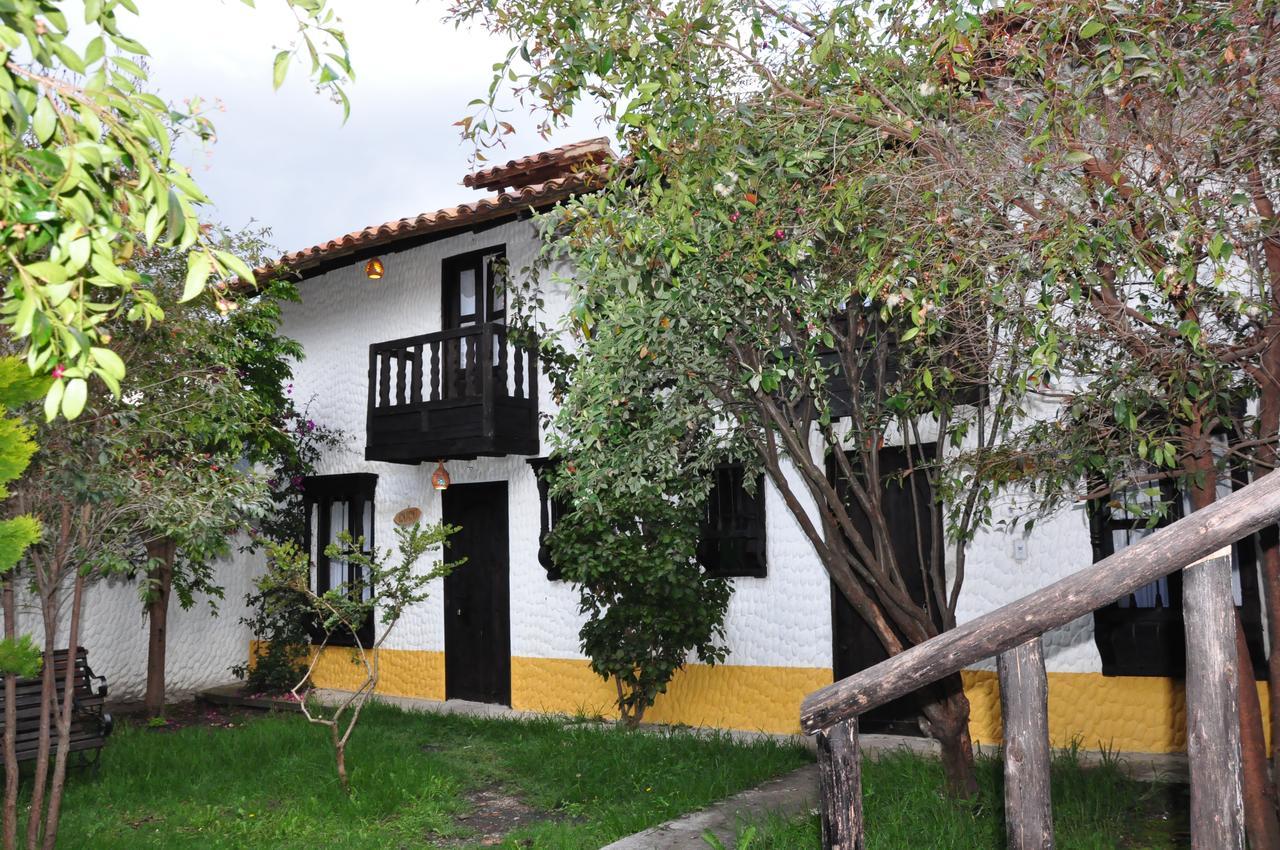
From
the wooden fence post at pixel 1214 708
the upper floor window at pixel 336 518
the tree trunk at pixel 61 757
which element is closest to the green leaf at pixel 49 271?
the wooden fence post at pixel 1214 708

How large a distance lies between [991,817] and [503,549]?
24.5 feet

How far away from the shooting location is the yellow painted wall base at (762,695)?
785 centimetres

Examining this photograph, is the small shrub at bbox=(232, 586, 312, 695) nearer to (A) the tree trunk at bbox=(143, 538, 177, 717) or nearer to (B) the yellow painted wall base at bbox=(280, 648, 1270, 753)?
(B) the yellow painted wall base at bbox=(280, 648, 1270, 753)

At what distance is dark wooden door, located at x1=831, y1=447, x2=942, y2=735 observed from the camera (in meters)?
9.13

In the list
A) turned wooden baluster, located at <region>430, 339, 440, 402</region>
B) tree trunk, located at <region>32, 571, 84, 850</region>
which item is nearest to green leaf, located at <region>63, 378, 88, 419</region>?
tree trunk, located at <region>32, 571, 84, 850</region>

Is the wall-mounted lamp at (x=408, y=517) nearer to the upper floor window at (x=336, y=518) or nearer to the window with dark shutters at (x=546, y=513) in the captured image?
the upper floor window at (x=336, y=518)

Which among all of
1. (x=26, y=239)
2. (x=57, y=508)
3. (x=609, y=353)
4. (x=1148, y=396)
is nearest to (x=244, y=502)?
(x=57, y=508)

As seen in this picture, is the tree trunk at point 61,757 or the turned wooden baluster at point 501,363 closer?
the tree trunk at point 61,757

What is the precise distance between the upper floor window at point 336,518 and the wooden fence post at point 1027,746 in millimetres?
11796

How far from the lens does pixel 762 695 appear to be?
32.2 feet

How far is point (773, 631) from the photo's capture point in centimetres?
989

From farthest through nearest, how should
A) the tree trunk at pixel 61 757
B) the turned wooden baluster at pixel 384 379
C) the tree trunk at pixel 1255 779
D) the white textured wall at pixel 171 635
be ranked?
1. the white textured wall at pixel 171 635
2. the turned wooden baluster at pixel 384 379
3. the tree trunk at pixel 61 757
4. the tree trunk at pixel 1255 779

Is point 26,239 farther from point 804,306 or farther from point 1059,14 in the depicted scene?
point 804,306

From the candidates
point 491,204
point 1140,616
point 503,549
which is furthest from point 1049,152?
point 503,549
